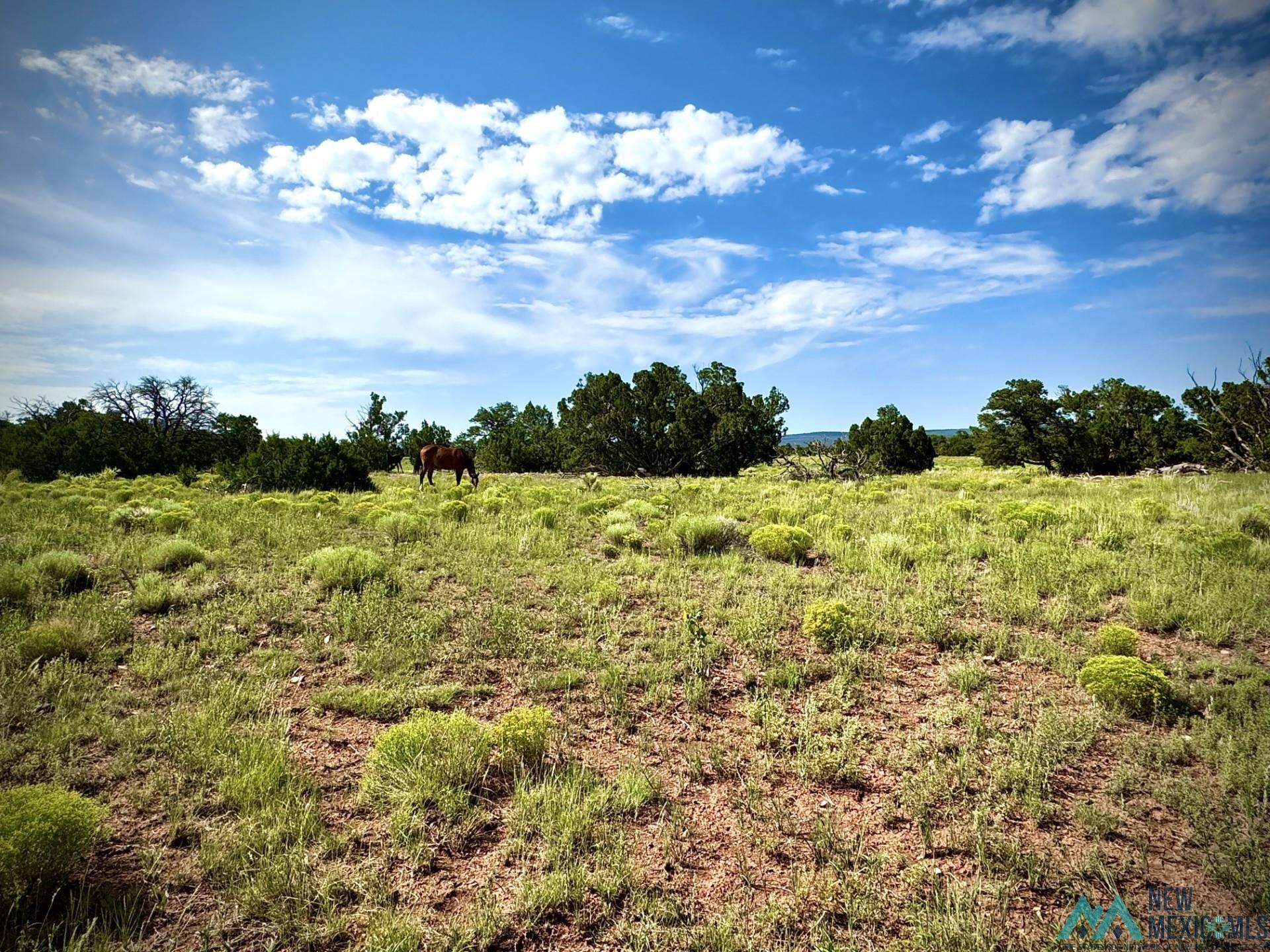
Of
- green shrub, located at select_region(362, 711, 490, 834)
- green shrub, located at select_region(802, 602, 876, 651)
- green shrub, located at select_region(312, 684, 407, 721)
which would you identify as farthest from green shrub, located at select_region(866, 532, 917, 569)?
green shrub, located at select_region(312, 684, 407, 721)

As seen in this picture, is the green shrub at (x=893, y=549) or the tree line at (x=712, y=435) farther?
the tree line at (x=712, y=435)

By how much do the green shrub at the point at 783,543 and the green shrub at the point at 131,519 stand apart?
11429 mm

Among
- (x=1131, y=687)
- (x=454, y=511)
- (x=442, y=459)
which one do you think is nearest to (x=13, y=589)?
(x=454, y=511)

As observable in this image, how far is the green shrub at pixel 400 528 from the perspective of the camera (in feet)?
33.6

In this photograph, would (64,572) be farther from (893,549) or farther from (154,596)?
(893,549)

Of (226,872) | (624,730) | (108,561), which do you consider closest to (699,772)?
(624,730)

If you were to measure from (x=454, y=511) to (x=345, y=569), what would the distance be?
15.5 feet

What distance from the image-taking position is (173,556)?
7.98 metres

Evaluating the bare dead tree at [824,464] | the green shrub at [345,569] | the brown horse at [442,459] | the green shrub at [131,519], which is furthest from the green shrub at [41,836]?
the bare dead tree at [824,464]

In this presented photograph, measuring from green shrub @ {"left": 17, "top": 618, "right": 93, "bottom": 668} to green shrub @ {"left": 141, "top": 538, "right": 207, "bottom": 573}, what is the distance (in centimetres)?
227

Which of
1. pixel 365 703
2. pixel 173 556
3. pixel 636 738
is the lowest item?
pixel 636 738

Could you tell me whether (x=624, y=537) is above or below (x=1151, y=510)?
below

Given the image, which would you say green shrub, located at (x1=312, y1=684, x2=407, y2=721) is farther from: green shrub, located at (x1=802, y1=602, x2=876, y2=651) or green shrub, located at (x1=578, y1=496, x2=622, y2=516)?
green shrub, located at (x1=578, y1=496, x2=622, y2=516)

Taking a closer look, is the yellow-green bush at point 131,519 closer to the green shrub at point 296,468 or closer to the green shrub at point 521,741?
the green shrub at point 296,468
